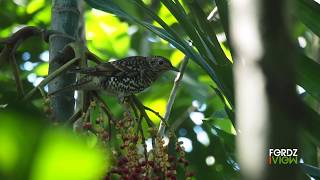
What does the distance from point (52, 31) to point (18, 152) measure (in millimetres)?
1427

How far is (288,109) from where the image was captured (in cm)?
46

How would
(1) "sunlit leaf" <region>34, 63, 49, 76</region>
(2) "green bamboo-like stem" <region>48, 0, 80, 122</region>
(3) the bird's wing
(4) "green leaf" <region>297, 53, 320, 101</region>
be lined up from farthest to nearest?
(1) "sunlit leaf" <region>34, 63, 49, 76</region>, (3) the bird's wing, (2) "green bamboo-like stem" <region>48, 0, 80, 122</region>, (4) "green leaf" <region>297, 53, 320, 101</region>

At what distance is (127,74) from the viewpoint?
3305 mm

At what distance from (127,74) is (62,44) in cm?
137

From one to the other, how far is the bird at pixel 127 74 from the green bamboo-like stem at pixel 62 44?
32 cm

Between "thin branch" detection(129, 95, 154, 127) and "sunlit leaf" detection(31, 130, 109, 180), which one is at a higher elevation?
"thin branch" detection(129, 95, 154, 127)

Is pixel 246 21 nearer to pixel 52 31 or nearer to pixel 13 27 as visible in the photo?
pixel 52 31

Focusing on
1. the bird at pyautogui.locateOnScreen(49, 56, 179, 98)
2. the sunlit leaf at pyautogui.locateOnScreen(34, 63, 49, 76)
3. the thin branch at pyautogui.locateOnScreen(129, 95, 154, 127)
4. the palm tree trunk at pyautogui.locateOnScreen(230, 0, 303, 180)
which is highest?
the sunlit leaf at pyautogui.locateOnScreen(34, 63, 49, 76)

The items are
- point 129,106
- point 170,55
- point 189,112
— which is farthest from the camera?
point 170,55

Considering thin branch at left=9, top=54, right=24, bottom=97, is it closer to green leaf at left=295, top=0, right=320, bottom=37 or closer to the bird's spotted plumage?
the bird's spotted plumage

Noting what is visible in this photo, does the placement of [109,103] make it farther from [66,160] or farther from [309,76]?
[66,160]

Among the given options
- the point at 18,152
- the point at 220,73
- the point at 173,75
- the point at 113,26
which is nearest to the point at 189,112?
the point at 173,75

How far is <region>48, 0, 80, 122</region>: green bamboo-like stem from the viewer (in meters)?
1.86

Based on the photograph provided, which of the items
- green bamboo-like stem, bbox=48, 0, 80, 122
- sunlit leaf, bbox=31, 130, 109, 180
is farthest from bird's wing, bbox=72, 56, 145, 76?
sunlit leaf, bbox=31, 130, 109, 180
